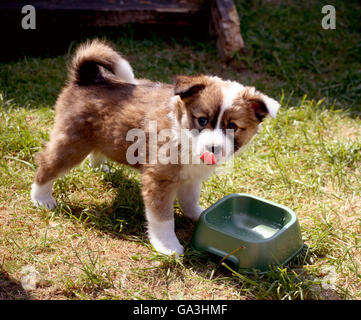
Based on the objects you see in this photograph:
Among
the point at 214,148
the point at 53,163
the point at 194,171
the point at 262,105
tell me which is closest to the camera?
the point at 214,148

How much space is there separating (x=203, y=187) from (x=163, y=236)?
899 millimetres

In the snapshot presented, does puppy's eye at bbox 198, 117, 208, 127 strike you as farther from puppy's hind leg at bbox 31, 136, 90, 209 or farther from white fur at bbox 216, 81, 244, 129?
puppy's hind leg at bbox 31, 136, 90, 209

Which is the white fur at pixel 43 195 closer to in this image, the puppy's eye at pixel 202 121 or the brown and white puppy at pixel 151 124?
the brown and white puppy at pixel 151 124

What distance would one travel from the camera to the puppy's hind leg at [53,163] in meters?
3.30

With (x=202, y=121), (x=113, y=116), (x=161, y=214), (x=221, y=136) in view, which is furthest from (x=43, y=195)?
(x=221, y=136)

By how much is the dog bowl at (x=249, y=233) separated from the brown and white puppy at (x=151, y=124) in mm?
223

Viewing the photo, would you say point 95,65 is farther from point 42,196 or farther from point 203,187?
point 203,187

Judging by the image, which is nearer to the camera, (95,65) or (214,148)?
(214,148)

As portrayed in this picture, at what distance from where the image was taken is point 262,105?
9.54 ft

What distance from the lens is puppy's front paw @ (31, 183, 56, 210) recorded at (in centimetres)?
348

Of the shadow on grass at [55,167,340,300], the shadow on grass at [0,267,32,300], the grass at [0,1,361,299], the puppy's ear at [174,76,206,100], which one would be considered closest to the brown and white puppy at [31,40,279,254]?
the puppy's ear at [174,76,206,100]

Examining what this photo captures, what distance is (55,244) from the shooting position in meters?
3.18

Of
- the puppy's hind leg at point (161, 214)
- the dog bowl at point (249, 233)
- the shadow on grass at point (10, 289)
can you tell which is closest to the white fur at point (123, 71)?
the puppy's hind leg at point (161, 214)
